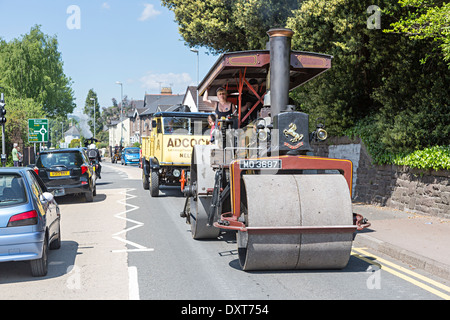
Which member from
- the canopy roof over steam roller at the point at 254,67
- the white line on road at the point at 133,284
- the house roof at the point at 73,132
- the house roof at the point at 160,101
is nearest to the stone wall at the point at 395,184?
the canopy roof over steam roller at the point at 254,67

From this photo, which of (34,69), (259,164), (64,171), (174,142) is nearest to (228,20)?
(174,142)

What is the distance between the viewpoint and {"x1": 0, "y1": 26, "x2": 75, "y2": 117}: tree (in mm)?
55156

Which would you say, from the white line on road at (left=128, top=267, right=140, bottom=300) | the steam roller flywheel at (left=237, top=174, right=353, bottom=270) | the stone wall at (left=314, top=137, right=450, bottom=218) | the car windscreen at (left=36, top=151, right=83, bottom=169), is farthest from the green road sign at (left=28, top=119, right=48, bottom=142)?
the steam roller flywheel at (left=237, top=174, right=353, bottom=270)

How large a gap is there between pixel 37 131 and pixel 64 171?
59.2 ft

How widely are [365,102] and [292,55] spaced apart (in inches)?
332

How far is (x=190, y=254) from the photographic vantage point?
8000 millimetres

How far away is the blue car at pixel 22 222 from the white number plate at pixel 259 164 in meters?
2.66

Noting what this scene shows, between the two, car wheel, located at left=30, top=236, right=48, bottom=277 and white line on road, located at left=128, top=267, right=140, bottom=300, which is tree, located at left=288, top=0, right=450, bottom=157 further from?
car wheel, located at left=30, top=236, right=48, bottom=277

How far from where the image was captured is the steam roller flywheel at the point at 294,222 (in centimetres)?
622

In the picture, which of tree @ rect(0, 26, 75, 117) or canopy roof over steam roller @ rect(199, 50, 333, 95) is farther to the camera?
tree @ rect(0, 26, 75, 117)

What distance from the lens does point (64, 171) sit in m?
14.9

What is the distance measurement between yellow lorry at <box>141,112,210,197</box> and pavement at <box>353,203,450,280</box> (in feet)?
19.4

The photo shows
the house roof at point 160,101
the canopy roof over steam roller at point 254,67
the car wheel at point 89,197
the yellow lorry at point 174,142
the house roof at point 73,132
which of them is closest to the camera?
the canopy roof over steam roller at point 254,67

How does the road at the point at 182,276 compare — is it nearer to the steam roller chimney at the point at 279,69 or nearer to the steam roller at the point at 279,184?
the steam roller at the point at 279,184
